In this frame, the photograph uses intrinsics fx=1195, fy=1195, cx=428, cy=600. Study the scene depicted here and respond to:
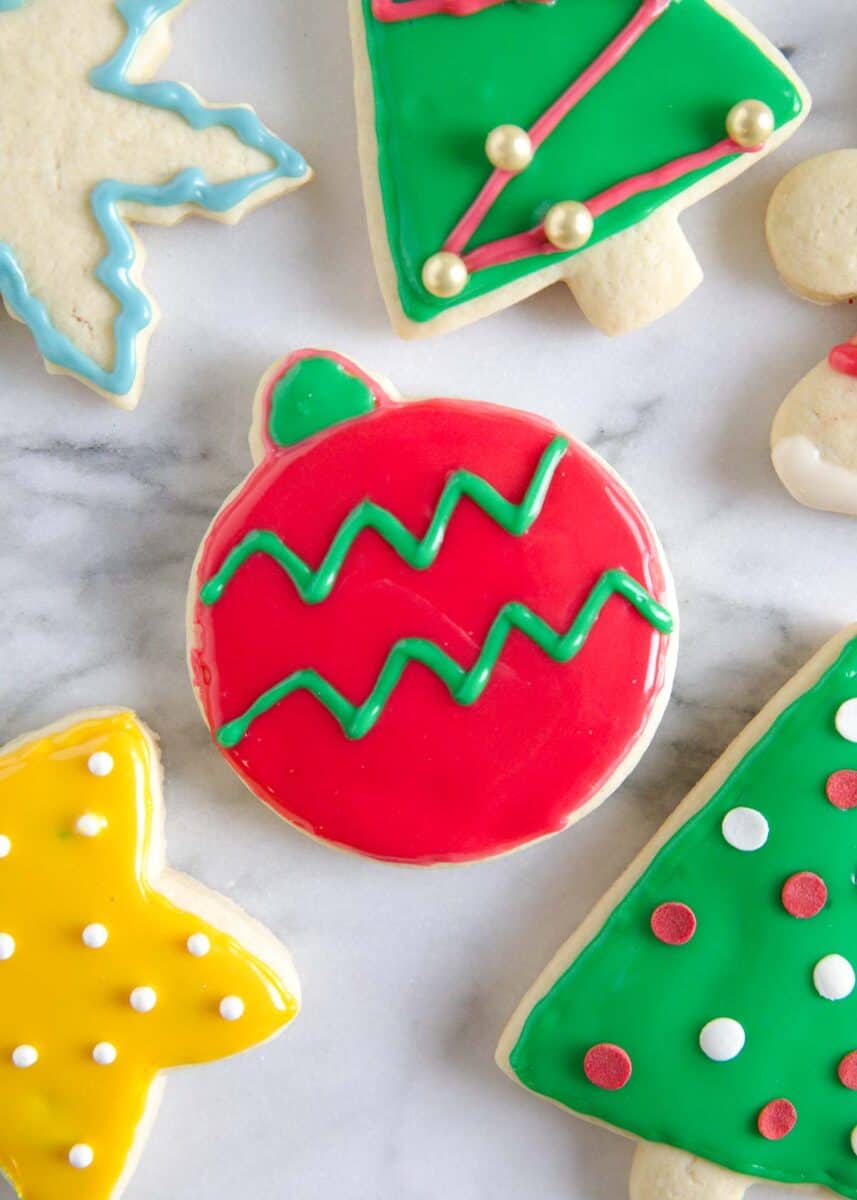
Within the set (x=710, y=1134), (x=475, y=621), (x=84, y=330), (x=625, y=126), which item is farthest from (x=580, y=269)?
(x=710, y=1134)

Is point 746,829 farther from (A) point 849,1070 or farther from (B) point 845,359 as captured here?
(B) point 845,359

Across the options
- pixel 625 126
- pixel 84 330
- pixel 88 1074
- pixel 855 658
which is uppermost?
pixel 625 126

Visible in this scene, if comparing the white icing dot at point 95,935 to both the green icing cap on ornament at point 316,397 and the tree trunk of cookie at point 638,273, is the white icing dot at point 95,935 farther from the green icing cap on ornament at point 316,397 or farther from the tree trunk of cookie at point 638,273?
the tree trunk of cookie at point 638,273

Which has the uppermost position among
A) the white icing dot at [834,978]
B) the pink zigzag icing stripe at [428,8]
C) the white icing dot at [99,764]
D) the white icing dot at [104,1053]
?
the pink zigzag icing stripe at [428,8]

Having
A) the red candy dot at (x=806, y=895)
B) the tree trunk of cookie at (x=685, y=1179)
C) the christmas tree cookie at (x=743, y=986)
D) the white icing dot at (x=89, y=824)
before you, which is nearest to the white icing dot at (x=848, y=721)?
the christmas tree cookie at (x=743, y=986)

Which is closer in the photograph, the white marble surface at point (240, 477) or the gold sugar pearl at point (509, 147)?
the gold sugar pearl at point (509, 147)

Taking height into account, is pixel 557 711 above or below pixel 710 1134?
above

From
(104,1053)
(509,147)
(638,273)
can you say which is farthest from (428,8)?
(104,1053)

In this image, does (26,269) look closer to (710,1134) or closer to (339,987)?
(339,987)
